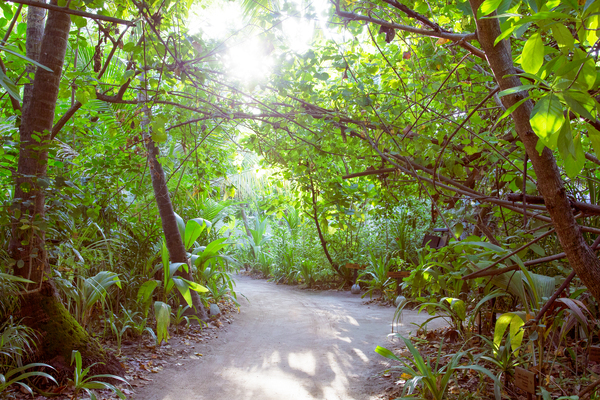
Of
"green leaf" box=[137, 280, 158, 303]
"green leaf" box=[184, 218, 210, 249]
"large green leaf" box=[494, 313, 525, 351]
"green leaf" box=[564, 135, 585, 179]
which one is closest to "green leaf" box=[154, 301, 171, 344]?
"green leaf" box=[137, 280, 158, 303]

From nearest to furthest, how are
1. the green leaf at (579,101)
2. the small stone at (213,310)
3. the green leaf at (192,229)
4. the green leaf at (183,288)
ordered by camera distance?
the green leaf at (579,101)
the green leaf at (183,288)
the small stone at (213,310)
the green leaf at (192,229)

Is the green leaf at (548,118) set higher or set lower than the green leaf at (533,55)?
lower

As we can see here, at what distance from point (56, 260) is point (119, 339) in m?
0.89

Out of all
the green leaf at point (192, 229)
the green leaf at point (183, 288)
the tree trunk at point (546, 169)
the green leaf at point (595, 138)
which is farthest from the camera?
the green leaf at point (192, 229)

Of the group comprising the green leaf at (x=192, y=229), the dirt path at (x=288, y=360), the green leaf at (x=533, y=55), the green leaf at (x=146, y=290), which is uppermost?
the green leaf at (x=533, y=55)

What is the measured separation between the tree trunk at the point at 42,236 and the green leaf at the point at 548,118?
103 inches

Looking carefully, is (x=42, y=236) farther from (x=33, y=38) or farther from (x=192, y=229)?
(x=192, y=229)

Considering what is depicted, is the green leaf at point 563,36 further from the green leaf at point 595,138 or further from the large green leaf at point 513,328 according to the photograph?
the large green leaf at point 513,328

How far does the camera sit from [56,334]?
2.55 meters

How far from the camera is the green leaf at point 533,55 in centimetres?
75

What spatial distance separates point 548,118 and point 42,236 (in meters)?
2.86

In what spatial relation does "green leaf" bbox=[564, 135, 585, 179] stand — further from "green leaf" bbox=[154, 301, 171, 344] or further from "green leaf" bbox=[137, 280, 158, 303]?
"green leaf" bbox=[137, 280, 158, 303]

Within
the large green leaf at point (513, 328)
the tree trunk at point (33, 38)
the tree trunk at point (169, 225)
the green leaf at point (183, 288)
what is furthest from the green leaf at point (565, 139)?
the tree trunk at point (169, 225)

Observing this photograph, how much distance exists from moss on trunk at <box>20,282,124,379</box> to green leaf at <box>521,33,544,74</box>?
2.99 m
